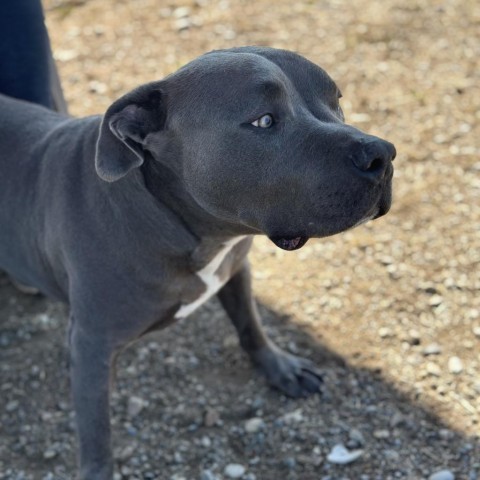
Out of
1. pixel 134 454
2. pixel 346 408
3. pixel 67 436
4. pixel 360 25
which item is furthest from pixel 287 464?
pixel 360 25

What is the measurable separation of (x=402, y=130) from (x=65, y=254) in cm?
296

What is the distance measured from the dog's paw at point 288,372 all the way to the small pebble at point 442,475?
27.8 inches

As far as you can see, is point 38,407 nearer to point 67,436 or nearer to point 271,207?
point 67,436

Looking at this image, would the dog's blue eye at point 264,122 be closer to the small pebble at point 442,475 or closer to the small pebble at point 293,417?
the small pebble at point 293,417

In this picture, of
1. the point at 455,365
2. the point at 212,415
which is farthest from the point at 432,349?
the point at 212,415

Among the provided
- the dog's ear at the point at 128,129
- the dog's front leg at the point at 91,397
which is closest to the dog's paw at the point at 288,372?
the dog's front leg at the point at 91,397

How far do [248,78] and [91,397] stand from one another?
1.50 meters

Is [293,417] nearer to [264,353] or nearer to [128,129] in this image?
[264,353]

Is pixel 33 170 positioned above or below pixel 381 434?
above

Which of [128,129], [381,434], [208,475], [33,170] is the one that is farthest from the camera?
[381,434]

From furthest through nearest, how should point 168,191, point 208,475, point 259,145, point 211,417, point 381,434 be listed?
point 211,417
point 381,434
point 208,475
point 168,191
point 259,145

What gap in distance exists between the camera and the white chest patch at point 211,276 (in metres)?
3.41

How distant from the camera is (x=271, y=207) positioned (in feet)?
9.62

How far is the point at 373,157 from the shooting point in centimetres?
272
